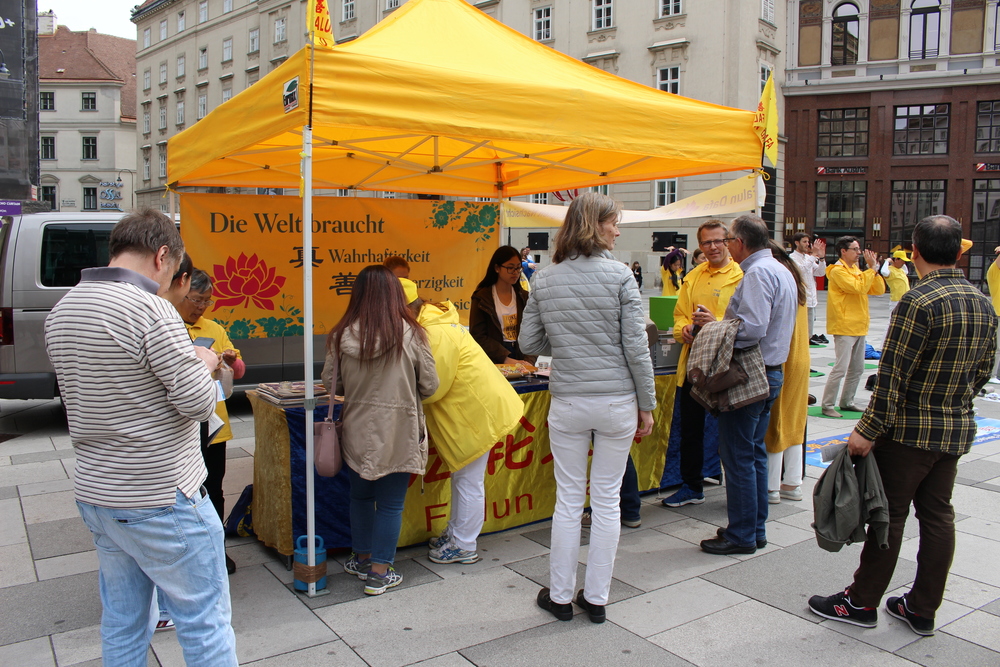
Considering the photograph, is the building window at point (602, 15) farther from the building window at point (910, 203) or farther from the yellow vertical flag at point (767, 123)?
the yellow vertical flag at point (767, 123)

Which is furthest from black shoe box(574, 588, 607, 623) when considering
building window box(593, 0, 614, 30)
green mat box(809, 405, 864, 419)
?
building window box(593, 0, 614, 30)

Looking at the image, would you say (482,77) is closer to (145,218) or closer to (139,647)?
(145,218)

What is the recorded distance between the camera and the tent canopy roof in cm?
338

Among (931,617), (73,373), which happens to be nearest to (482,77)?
(73,373)

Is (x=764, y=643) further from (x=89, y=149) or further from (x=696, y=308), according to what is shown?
(x=89, y=149)

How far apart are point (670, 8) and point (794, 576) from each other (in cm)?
3110

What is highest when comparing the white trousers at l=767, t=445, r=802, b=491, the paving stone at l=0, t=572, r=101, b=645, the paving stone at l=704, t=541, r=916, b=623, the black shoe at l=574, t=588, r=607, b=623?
the white trousers at l=767, t=445, r=802, b=491

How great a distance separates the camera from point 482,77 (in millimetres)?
3672

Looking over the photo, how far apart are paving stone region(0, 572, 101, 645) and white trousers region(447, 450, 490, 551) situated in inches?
67.0

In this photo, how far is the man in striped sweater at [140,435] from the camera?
2.01 meters

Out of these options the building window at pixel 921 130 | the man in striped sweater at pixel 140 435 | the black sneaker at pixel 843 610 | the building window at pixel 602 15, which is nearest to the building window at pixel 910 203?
the building window at pixel 921 130

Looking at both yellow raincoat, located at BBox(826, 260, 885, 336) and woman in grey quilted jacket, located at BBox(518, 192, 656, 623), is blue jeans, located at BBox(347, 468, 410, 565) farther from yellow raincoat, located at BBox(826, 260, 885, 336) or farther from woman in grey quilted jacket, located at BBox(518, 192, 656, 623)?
yellow raincoat, located at BBox(826, 260, 885, 336)

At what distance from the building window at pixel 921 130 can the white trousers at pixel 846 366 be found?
32.5 m

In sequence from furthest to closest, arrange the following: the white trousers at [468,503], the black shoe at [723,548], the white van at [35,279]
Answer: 1. the white van at [35,279]
2. the black shoe at [723,548]
3. the white trousers at [468,503]
